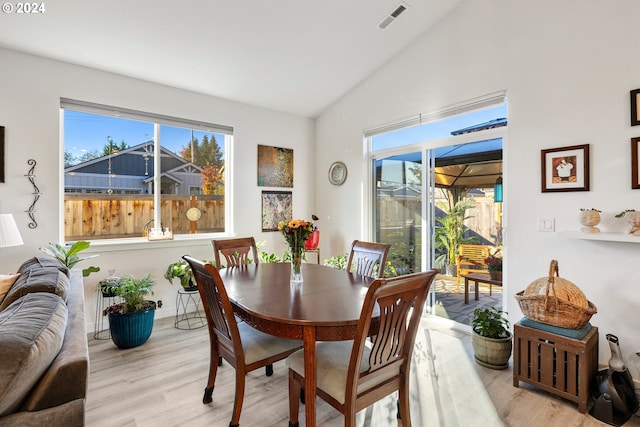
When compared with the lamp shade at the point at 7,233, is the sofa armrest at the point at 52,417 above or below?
below

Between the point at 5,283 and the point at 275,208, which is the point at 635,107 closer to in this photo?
the point at 275,208

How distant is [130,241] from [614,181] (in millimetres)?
4448

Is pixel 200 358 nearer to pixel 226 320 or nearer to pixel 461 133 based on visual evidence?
pixel 226 320

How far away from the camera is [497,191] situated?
3.08 m

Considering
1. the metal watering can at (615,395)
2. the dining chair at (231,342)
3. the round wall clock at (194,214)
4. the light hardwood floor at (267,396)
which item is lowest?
the light hardwood floor at (267,396)

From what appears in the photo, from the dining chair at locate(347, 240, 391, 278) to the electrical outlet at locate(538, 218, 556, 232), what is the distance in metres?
1.31

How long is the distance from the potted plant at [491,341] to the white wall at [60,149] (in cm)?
284

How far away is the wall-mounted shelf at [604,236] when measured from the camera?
210 cm

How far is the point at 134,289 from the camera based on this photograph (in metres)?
2.98

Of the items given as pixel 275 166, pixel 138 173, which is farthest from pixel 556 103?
pixel 138 173

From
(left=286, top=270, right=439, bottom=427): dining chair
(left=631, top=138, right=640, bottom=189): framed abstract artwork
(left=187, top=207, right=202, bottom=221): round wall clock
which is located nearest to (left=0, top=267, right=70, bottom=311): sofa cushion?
(left=286, top=270, right=439, bottom=427): dining chair

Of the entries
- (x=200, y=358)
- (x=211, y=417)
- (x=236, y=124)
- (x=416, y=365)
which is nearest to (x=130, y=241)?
(x=200, y=358)

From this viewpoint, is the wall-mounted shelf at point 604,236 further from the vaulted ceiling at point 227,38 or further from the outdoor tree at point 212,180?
the outdoor tree at point 212,180

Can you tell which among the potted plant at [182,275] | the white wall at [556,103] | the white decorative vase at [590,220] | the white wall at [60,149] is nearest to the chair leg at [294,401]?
A: the potted plant at [182,275]
